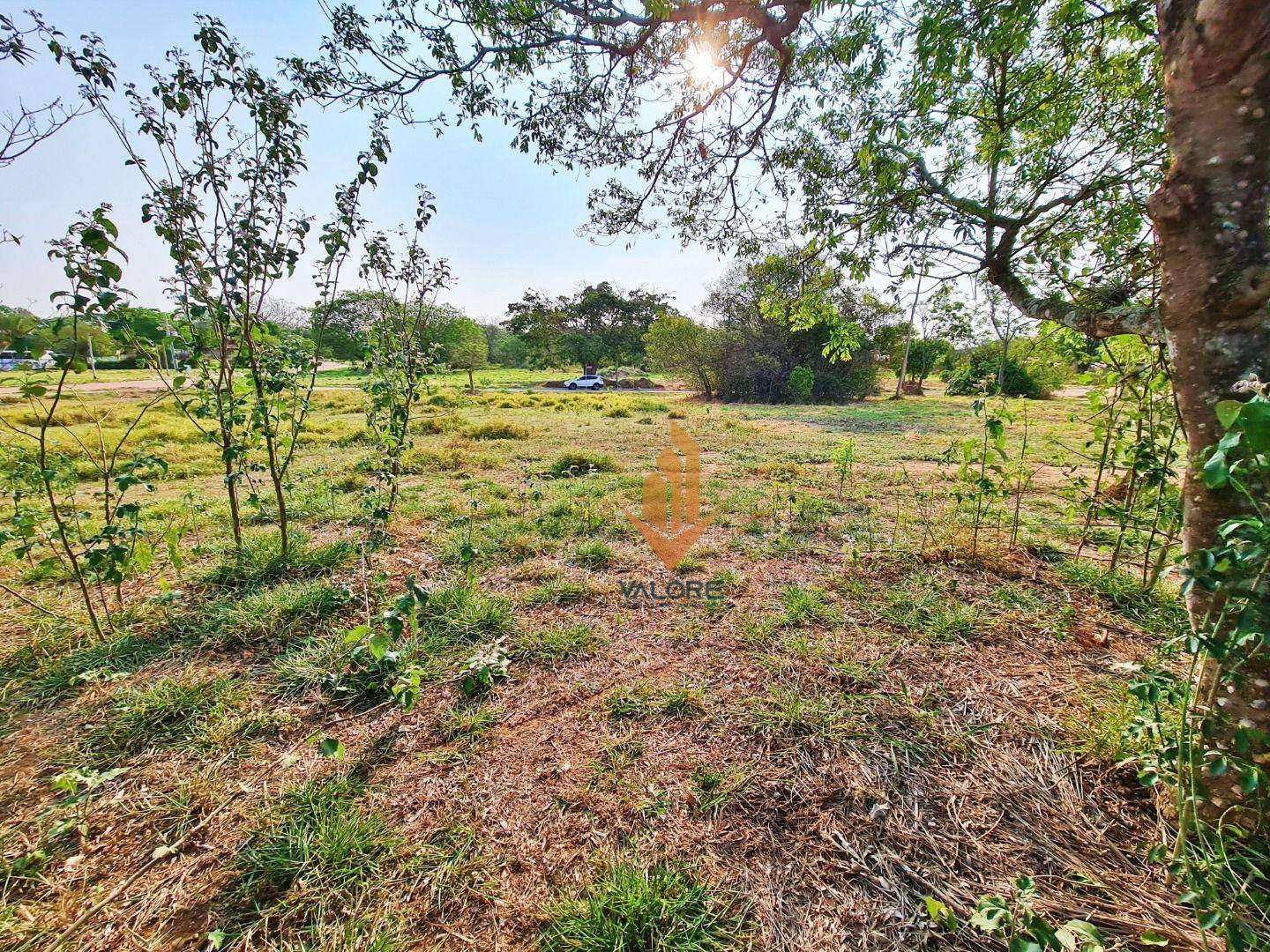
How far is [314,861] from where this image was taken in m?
1.27

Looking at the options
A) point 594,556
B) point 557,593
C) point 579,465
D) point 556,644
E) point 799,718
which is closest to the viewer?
point 799,718

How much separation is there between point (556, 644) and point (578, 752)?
0.68m

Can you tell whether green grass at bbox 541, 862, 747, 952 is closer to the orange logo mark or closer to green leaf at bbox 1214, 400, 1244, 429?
green leaf at bbox 1214, 400, 1244, 429

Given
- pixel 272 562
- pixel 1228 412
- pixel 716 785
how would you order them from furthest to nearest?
pixel 272 562
pixel 716 785
pixel 1228 412

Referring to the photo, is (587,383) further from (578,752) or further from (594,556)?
(578,752)

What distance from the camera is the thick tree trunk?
1082mm

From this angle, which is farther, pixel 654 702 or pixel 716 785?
pixel 654 702

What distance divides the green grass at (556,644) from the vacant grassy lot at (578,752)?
0.05 ft

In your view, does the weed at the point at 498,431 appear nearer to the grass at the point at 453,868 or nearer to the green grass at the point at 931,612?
the green grass at the point at 931,612

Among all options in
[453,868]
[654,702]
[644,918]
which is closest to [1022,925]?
[644,918]

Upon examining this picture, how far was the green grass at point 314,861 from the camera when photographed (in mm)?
1158

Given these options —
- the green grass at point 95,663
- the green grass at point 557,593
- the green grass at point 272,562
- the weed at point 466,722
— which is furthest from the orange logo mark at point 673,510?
the green grass at point 95,663

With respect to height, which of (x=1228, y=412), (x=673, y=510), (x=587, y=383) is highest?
(x=587, y=383)

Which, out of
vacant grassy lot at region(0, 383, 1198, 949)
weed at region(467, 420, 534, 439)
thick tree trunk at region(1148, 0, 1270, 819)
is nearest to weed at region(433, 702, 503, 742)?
vacant grassy lot at region(0, 383, 1198, 949)
